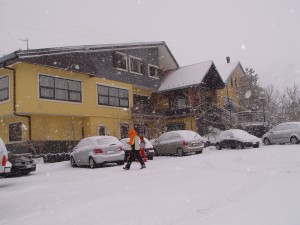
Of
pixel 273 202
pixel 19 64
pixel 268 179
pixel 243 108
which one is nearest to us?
pixel 273 202

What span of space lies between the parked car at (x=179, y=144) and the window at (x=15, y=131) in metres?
9.15

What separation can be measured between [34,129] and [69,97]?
3341 millimetres

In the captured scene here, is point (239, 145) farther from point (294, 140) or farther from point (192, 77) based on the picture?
point (192, 77)

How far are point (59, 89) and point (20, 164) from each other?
10089 mm

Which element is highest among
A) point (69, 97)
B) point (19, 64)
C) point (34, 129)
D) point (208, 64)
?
point (208, 64)

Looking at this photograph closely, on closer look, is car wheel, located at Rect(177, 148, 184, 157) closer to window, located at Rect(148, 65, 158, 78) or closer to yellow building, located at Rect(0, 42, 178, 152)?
yellow building, located at Rect(0, 42, 178, 152)

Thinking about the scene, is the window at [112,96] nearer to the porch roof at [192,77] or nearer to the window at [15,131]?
the porch roof at [192,77]

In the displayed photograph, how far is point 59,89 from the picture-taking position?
24891 mm

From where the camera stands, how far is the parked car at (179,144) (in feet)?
68.7

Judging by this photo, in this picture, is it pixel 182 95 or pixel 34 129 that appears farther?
pixel 182 95

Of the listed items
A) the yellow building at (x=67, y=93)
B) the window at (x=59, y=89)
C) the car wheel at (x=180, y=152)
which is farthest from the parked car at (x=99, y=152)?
the window at (x=59, y=89)

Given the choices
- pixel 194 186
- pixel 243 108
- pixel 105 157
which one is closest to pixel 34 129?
pixel 105 157

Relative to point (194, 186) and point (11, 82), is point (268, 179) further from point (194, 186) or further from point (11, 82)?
point (11, 82)

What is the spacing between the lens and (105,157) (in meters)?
16.9
